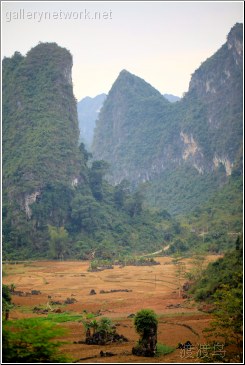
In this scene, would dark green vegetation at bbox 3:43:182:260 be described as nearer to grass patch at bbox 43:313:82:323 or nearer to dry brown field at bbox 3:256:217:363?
dry brown field at bbox 3:256:217:363

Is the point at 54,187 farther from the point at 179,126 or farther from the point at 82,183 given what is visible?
the point at 179,126

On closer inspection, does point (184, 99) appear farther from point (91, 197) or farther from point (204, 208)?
point (91, 197)

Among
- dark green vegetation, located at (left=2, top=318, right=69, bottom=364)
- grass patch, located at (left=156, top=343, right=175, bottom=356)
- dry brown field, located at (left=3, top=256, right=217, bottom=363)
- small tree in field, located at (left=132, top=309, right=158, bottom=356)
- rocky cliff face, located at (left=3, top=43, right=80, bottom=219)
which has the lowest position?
dry brown field, located at (left=3, top=256, right=217, bottom=363)

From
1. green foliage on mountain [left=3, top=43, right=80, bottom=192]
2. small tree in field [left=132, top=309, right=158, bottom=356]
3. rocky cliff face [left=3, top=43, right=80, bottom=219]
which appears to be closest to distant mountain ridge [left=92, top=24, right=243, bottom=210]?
green foliage on mountain [left=3, top=43, right=80, bottom=192]

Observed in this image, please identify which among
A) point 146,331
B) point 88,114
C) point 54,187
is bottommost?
point 146,331

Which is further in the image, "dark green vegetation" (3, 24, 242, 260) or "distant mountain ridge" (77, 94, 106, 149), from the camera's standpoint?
"distant mountain ridge" (77, 94, 106, 149)

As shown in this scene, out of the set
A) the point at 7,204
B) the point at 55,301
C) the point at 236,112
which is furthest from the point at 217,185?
the point at 55,301

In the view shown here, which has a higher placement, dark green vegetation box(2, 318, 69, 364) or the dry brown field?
dark green vegetation box(2, 318, 69, 364)

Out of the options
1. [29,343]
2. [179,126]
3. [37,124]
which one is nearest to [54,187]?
[37,124]
